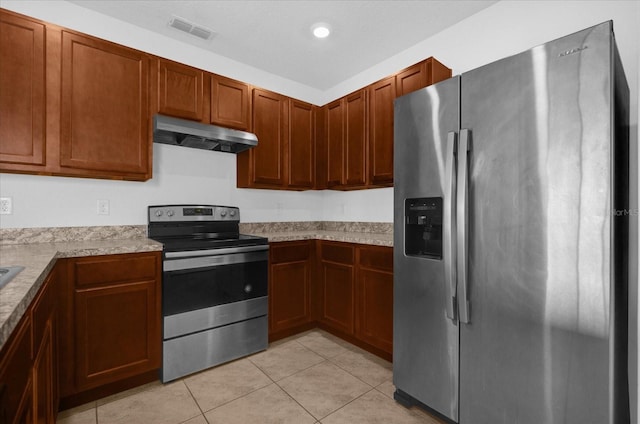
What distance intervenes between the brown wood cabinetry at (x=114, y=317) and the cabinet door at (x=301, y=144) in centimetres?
153

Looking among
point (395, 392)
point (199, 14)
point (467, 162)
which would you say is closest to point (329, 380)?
point (395, 392)

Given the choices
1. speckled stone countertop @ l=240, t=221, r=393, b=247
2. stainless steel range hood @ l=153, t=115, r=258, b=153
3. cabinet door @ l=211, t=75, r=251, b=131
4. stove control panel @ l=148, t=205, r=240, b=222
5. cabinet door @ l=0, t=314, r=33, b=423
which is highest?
cabinet door @ l=211, t=75, r=251, b=131

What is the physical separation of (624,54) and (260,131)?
8.24 ft

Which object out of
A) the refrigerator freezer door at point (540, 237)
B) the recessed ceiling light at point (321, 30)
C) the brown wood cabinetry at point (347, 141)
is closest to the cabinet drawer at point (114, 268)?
the brown wood cabinetry at point (347, 141)

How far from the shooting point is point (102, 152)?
7.00 feet

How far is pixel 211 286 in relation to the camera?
2299mm

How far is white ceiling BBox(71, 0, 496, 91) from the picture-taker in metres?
2.29

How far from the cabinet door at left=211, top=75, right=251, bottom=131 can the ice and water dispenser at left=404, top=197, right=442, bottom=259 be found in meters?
1.68

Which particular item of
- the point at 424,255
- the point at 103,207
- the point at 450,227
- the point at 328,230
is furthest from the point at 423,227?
the point at 103,207

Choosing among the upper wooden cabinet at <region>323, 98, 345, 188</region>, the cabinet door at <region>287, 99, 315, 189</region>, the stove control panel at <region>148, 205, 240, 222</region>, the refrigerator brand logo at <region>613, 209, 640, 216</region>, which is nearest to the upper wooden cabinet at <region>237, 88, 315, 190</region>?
the cabinet door at <region>287, 99, 315, 189</region>

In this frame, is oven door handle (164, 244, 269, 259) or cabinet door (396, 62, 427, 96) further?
cabinet door (396, 62, 427, 96)

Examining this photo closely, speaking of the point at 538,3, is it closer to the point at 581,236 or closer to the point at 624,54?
the point at 624,54

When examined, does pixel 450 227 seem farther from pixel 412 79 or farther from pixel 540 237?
pixel 412 79

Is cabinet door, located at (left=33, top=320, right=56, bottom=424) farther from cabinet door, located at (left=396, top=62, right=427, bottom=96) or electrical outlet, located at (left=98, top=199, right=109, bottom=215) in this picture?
cabinet door, located at (left=396, top=62, right=427, bottom=96)
